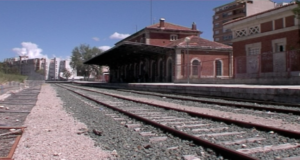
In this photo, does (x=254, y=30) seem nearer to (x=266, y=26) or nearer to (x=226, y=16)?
(x=266, y=26)

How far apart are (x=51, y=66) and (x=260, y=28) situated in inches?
6066

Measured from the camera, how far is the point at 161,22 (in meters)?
49.1

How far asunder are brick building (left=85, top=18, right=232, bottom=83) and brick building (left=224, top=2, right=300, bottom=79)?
321 cm

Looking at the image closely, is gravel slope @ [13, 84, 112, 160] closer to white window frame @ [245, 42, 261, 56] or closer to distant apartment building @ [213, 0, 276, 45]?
white window frame @ [245, 42, 261, 56]

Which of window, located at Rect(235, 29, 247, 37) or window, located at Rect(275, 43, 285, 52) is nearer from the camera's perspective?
window, located at Rect(275, 43, 285, 52)

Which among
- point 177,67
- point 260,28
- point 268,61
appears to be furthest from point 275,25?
point 177,67

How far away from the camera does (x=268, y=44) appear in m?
22.6

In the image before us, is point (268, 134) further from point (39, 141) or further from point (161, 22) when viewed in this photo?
point (161, 22)

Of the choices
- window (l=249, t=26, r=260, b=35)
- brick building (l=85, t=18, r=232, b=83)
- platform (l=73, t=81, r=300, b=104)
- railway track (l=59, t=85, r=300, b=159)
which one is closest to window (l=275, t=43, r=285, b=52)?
window (l=249, t=26, r=260, b=35)

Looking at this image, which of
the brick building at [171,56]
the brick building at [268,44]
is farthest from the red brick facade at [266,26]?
the brick building at [171,56]

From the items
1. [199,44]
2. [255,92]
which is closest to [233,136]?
[255,92]

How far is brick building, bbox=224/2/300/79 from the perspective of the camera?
17891mm

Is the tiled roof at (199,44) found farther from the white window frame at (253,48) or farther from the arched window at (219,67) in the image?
the white window frame at (253,48)

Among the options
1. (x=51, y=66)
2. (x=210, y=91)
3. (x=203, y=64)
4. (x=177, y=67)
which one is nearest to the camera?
(x=210, y=91)
